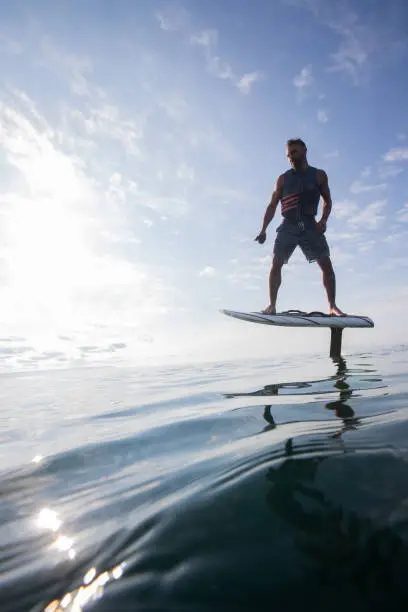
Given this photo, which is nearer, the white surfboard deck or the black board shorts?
the white surfboard deck

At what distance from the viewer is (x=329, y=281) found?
6.72 metres

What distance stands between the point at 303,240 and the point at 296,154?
5.22 feet

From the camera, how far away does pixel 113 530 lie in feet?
4.80

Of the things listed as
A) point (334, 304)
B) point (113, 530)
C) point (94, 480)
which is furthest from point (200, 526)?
point (334, 304)

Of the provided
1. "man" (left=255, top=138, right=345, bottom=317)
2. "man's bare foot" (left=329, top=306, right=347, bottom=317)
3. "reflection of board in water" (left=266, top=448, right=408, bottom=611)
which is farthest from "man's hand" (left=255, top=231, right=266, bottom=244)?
"reflection of board in water" (left=266, top=448, right=408, bottom=611)

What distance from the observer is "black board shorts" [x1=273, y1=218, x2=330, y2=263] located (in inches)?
262

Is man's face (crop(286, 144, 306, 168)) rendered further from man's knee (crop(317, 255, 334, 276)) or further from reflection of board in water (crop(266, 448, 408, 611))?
reflection of board in water (crop(266, 448, 408, 611))

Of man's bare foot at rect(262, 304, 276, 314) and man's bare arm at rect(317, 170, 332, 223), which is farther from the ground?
man's bare arm at rect(317, 170, 332, 223)

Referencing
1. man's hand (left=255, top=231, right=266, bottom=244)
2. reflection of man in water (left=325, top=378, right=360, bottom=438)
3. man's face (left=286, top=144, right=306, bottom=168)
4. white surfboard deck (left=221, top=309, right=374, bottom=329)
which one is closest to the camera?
reflection of man in water (left=325, top=378, right=360, bottom=438)

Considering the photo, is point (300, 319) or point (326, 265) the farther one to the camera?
point (326, 265)

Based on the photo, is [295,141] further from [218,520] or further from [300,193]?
[218,520]

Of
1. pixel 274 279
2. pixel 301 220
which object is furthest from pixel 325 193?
pixel 274 279

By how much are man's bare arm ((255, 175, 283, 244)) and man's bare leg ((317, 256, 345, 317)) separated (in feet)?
3.97

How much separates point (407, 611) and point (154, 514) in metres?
0.96
